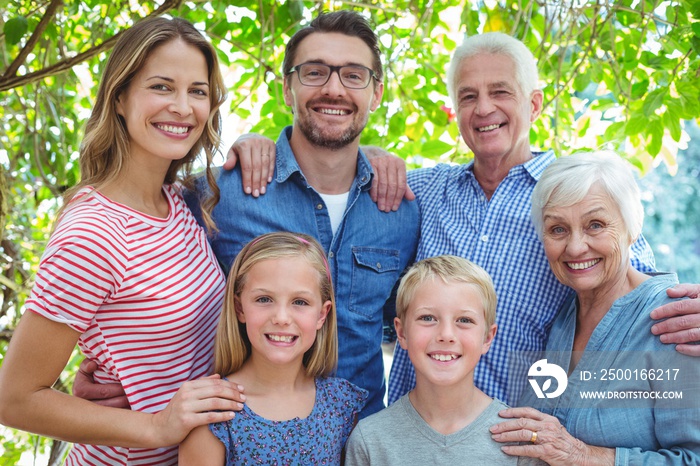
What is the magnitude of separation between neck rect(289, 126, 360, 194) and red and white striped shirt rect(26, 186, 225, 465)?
62 cm

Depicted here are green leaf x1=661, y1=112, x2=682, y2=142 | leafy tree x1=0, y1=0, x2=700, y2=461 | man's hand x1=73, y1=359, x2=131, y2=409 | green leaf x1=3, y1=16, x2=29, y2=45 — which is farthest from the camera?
leafy tree x1=0, y1=0, x2=700, y2=461

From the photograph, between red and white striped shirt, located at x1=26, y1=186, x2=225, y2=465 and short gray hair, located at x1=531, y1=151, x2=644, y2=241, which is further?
short gray hair, located at x1=531, y1=151, x2=644, y2=241

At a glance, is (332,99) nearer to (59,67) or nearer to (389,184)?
(389,184)

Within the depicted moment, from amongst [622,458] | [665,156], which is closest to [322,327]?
[622,458]

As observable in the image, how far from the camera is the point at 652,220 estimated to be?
17281 millimetres

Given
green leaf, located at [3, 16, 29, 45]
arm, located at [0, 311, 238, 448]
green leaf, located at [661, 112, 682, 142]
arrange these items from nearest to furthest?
arm, located at [0, 311, 238, 448]
green leaf, located at [3, 16, 29, 45]
green leaf, located at [661, 112, 682, 142]

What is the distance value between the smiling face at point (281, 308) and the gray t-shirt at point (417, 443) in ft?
1.00

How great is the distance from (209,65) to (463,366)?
3.90 feet

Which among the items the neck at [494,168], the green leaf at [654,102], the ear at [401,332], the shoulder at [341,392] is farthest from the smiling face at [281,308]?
the green leaf at [654,102]

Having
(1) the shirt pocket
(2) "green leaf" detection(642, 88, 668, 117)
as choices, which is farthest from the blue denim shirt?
(2) "green leaf" detection(642, 88, 668, 117)

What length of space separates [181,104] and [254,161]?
1.73ft

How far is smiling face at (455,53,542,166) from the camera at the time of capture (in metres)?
2.69

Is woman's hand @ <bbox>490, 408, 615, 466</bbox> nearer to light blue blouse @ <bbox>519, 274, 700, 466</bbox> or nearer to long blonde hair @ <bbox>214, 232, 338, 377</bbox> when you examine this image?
light blue blouse @ <bbox>519, 274, 700, 466</bbox>

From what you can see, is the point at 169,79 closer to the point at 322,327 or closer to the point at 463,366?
the point at 322,327
